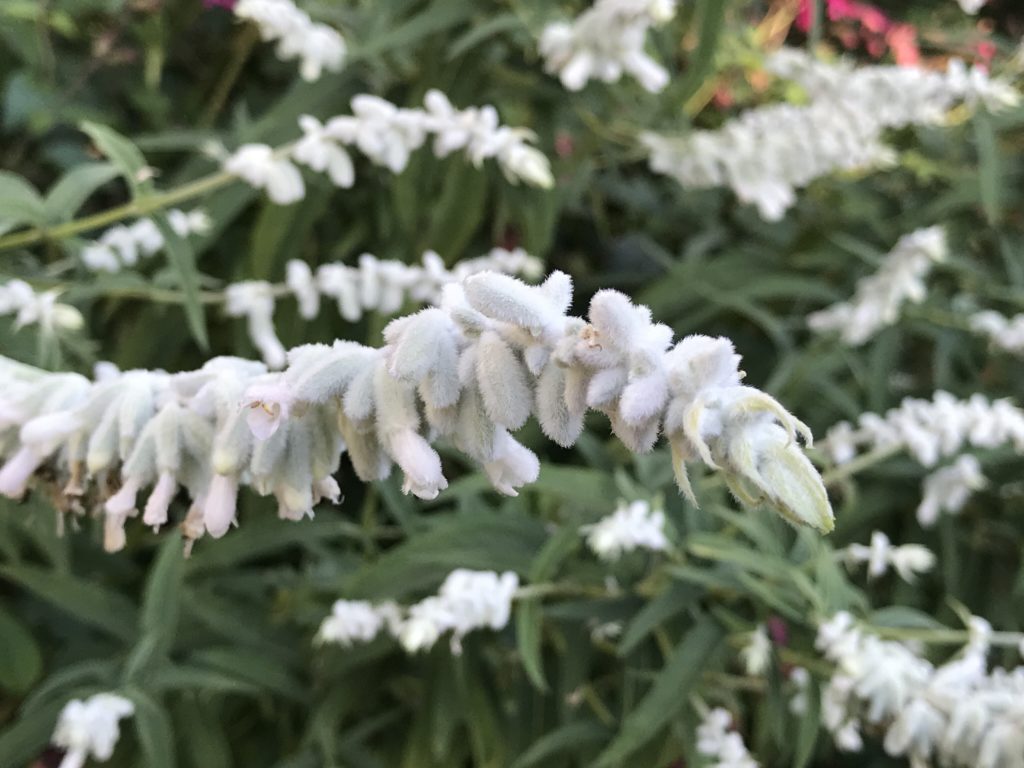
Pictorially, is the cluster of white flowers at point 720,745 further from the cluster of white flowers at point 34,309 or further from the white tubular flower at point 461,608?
the cluster of white flowers at point 34,309

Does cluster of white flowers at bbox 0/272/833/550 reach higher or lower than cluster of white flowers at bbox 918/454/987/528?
higher

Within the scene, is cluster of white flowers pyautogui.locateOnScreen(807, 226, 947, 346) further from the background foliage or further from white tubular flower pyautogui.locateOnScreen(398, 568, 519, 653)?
white tubular flower pyautogui.locateOnScreen(398, 568, 519, 653)

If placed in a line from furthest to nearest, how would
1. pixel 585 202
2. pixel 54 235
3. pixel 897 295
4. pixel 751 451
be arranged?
pixel 585 202, pixel 897 295, pixel 54 235, pixel 751 451

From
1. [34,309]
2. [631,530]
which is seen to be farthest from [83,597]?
[631,530]

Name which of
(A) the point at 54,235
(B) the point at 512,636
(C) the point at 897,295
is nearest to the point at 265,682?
(B) the point at 512,636

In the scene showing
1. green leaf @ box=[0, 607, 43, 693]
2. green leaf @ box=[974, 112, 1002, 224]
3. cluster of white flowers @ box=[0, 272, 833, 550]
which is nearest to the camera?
cluster of white flowers @ box=[0, 272, 833, 550]

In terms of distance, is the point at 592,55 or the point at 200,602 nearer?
the point at 592,55

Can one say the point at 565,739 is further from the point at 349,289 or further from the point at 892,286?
the point at 892,286

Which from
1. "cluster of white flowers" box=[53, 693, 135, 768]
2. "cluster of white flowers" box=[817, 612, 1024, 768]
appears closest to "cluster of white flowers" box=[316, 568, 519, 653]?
"cluster of white flowers" box=[53, 693, 135, 768]

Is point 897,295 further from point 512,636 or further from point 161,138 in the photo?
point 161,138
